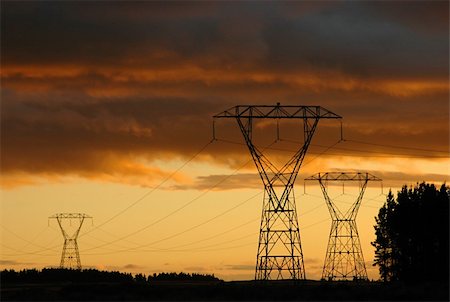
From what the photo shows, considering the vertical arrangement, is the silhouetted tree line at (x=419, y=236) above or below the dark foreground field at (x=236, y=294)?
above

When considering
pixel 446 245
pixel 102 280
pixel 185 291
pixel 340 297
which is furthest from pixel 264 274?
pixel 102 280

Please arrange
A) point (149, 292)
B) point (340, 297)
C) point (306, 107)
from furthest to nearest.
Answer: point (306, 107)
point (149, 292)
point (340, 297)

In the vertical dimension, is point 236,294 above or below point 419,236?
below

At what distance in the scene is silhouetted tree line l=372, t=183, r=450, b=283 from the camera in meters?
149

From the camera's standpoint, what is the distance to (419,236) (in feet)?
510

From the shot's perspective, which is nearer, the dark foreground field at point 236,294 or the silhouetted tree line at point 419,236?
the dark foreground field at point 236,294

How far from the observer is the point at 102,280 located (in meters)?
164

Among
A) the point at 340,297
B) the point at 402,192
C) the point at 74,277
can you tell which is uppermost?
the point at 402,192

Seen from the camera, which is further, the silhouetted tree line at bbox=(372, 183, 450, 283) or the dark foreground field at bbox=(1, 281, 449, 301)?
the silhouetted tree line at bbox=(372, 183, 450, 283)

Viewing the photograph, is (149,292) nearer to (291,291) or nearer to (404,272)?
(291,291)

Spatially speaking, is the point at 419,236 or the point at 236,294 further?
the point at 419,236

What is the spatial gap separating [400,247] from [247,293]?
61.6 m

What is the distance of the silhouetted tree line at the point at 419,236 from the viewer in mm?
148875

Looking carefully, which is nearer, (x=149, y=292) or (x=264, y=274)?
(x=149, y=292)
